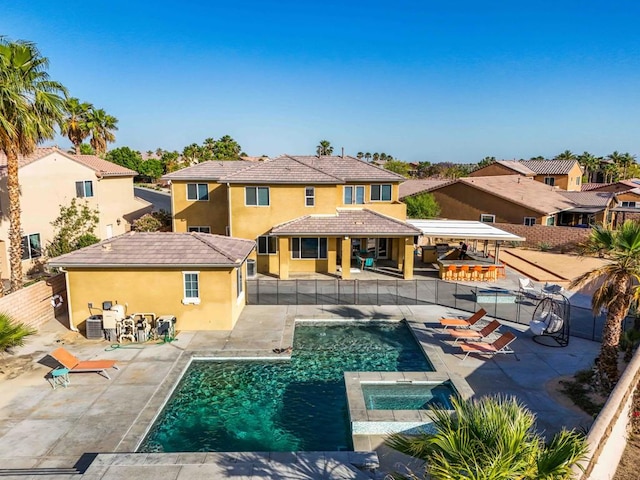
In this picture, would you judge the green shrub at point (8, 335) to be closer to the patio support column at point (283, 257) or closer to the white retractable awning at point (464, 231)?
the patio support column at point (283, 257)

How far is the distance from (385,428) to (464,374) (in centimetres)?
474

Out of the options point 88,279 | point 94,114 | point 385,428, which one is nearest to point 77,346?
point 88,279

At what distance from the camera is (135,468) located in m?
9.91

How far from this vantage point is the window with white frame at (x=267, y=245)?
28.8 meters

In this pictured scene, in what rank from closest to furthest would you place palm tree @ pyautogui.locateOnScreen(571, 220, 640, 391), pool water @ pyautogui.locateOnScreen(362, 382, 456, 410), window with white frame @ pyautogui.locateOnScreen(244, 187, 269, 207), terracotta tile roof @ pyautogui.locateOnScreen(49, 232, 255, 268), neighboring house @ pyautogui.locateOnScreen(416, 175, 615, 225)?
palm tree @ pyautogui.locateOnScreen(571, 220, 640, 391)
pool water @ pyautogui.locateOnScreen(362, 382, 456, 410)
terracotta tile roof @ pyautogui.locateOnScreen(49, 232, 255, 268)
window with white frame @ pyautogui.locateOnScreen(244, 187, 269, 207)
neighboring house @ pyautogui.locateOnScreen(416, 175, 615, 225)

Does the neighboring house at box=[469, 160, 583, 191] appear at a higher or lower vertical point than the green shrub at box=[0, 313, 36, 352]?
higher

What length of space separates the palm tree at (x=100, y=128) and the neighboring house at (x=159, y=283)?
118ft

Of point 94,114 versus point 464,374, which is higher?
point 94,114

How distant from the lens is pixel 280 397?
1402cm

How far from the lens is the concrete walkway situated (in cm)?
1006

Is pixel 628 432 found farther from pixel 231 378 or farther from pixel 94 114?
pixel 94 114

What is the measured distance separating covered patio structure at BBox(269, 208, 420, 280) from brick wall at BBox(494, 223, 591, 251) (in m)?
17.1

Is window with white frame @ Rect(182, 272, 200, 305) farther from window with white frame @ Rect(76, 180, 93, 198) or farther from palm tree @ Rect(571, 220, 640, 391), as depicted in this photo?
window with white frame @ Rect(76, 180, 93, 198)

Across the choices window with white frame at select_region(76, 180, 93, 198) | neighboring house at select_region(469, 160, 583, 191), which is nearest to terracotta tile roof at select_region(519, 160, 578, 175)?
neighboring house at select_region(469, 160, 583, 191)
